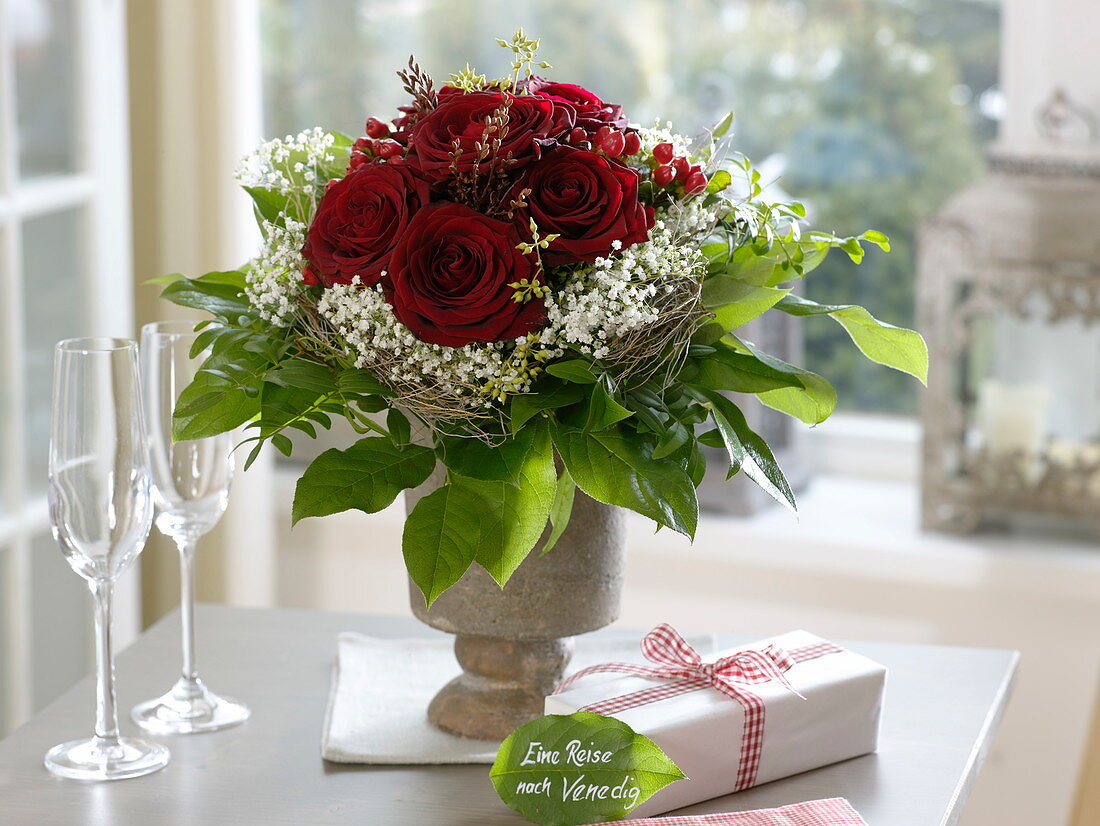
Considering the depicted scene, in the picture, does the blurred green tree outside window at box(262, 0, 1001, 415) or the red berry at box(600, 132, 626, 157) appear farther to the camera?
the blurred green tree outside window at box(262, 0, 1001, 415)

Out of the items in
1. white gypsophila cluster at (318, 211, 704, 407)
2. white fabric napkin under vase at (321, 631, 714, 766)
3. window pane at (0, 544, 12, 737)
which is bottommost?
window pane at (0, 544, 12, 737)

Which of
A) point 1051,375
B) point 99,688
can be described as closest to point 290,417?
point 99,688

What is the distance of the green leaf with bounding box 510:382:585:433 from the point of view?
0.90m

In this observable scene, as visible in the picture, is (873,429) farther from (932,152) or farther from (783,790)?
(783,790)

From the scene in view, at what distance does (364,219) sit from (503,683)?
371 mm

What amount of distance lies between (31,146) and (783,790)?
135cm

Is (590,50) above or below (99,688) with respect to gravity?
above

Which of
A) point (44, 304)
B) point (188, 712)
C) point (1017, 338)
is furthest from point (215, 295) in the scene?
point (1017, 338)

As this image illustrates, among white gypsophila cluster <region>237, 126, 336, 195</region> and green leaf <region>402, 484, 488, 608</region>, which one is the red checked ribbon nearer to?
green leaf <region>402, 484, 488, 608</region>

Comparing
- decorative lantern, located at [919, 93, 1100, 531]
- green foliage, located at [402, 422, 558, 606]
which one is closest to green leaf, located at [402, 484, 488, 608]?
green foliage, located at [402, 422, 558, 606]

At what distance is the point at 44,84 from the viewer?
6.19 feet

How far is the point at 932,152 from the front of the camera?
2.27m

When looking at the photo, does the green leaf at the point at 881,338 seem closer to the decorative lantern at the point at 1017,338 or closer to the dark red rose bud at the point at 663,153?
the dark red rose bud at the point at 663,153

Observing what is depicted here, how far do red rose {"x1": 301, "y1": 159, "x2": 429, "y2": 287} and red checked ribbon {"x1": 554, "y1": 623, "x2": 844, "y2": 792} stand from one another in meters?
0.32
